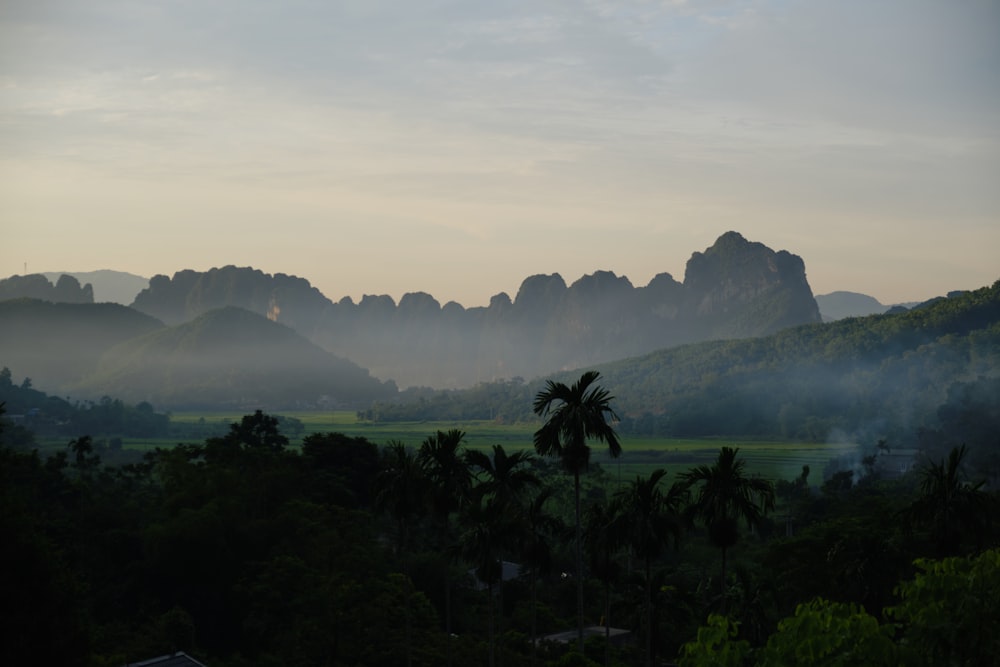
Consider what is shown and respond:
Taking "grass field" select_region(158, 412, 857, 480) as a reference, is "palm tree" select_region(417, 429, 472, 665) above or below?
above

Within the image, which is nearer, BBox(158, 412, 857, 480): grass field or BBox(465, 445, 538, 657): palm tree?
BBox(465, 445, 538, 657): palm tree

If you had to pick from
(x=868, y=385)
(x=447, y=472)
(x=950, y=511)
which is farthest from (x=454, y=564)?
(x=868, y=385)

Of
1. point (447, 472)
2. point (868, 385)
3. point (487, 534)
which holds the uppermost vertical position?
point (868, 385)

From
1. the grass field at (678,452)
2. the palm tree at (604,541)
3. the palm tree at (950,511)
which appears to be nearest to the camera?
the palm tree at (950,511)

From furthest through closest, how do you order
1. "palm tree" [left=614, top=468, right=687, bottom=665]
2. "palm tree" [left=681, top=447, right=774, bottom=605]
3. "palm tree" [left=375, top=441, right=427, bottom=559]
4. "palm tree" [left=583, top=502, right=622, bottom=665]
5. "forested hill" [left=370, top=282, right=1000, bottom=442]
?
"forested hill" [left=370, top=282, right=1000, bottom=442] < "palm tree" [left=375, top=441, right=427, bottom=559] < "palm tree" [left=583, top=502, right=622, bottom=665] < "palm tree" [left=614, top=468, right=687, bottom=665] < "palm tree" [left=681, top=447, right=774, bottom=605]

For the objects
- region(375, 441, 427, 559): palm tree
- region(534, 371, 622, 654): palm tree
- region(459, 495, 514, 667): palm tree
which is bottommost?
region(459, 495, 514, 667): palm tree

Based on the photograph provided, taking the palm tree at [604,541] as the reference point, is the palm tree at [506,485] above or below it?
above

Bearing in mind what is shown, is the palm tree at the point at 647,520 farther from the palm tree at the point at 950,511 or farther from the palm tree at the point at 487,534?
the palm tree at the point at 950,511

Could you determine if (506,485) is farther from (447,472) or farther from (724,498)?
(724,498)

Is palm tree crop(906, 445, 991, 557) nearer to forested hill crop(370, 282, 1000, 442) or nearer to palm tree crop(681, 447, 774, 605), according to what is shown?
palm tree crop(681, 447, 774, 605)

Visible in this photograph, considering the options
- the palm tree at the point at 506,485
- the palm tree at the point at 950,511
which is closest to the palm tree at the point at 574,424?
the palm tree at the point at 506,485

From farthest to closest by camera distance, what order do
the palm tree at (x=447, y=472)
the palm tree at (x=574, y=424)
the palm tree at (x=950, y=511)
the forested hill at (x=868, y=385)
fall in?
1. the forested hill at (x=868, y=385)
2. the palm tree at (x=447, y=472)
3. the palm tree at (x=574, y=424)
4. the palm tree at (x=950, y=511)

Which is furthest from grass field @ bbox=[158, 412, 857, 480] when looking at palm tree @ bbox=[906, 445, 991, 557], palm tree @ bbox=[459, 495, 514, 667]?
palm tree @ bbox=[459, 495, 514, 667]

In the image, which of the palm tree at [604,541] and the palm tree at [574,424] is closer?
the palm tree at [574,424]
